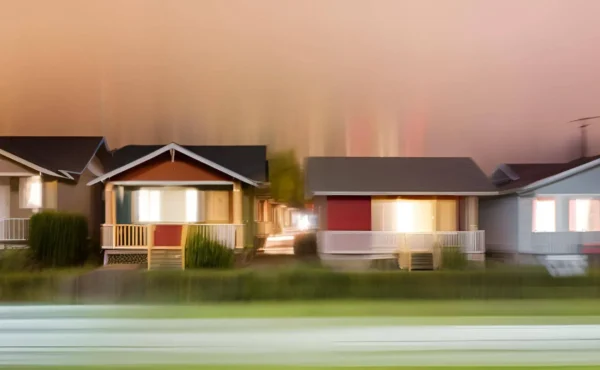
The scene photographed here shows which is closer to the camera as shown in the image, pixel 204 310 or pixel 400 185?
pixel 204 310

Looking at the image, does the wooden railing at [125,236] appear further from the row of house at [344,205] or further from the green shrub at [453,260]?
the green shrub at [453,260]

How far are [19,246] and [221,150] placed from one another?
9.42 metres

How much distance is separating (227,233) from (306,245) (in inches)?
260

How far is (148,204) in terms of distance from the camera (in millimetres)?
20375

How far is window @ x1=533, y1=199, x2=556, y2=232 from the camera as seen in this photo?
2045 centimetres

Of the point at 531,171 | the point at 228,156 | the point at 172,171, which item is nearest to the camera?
the point at 172,171

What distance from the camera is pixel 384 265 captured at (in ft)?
62.3

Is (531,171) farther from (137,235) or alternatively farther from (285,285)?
(137,235)

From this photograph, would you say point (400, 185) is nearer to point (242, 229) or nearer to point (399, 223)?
point (399, 223)

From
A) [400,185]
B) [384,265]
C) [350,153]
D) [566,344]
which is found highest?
[350,153]

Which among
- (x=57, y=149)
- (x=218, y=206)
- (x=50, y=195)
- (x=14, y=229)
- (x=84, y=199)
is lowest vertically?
(x=14, y=229)

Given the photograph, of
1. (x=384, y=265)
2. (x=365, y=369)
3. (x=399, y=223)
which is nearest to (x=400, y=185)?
(x=399, y=223)

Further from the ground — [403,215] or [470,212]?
[470,212]

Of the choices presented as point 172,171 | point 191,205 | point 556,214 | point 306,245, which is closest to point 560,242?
point 556,214
